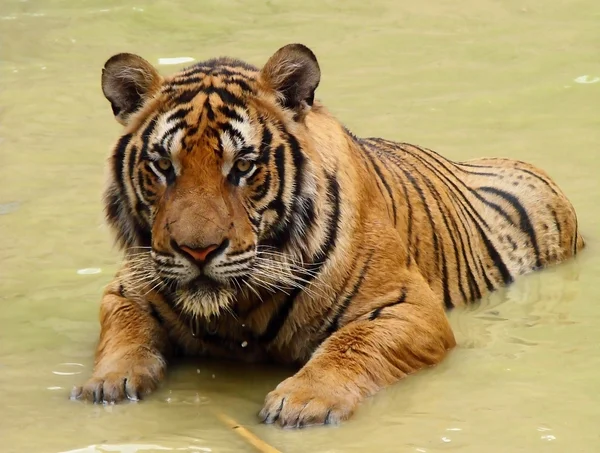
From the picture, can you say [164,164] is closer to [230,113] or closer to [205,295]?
[230,113]

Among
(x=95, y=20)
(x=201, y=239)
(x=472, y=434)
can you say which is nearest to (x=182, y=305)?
(x=201, y=239)

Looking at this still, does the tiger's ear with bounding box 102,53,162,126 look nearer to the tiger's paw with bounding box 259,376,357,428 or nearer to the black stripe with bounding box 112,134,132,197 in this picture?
the black stripe with bounding box 112,134,132,197

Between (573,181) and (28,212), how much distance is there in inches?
107

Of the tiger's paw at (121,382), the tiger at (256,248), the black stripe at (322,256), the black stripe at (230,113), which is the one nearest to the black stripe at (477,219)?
the tiger at (256,248)

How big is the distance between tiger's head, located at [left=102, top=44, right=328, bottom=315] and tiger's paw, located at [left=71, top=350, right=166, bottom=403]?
300 millimetres

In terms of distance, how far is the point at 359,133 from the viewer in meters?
7.33

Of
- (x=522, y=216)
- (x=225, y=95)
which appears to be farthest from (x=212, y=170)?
(x=522, y=216)

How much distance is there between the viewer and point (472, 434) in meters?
3.53

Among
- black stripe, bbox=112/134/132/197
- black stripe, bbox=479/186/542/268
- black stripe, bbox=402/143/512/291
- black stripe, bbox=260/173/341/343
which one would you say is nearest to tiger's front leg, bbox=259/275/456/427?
black stripe, bbox=260/173/341/343

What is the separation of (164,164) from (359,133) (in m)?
3.61

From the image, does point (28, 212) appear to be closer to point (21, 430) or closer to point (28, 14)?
point (21, 430)

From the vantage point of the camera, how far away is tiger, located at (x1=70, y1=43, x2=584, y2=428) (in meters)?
3.71

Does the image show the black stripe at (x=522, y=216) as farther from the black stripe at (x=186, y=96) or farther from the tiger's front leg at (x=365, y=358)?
the black stripe at (x=186, y=96)

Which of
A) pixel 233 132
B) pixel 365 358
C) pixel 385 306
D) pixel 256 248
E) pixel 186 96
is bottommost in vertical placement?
pixel 365 358
